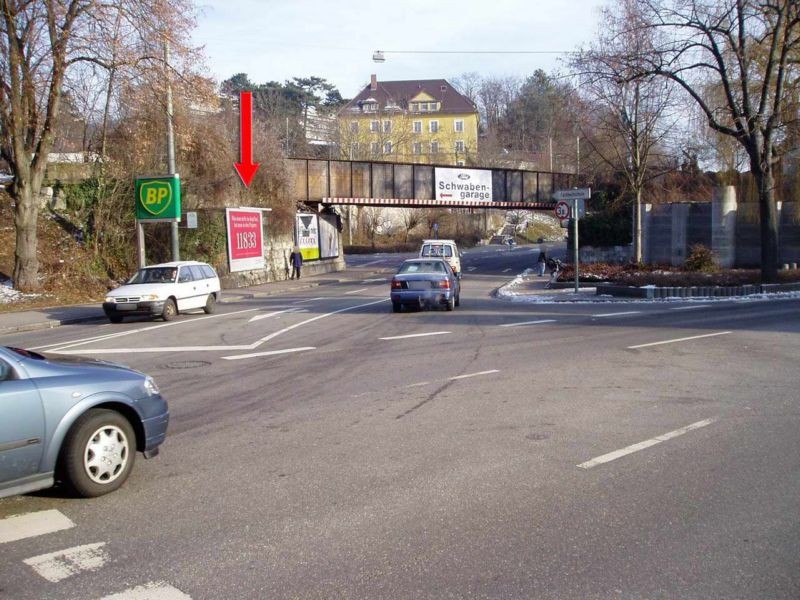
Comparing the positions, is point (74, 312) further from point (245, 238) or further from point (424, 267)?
point (245, 238)

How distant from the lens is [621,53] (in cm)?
2712

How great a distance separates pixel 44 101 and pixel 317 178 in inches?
807

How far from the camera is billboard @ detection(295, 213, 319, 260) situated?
141ft

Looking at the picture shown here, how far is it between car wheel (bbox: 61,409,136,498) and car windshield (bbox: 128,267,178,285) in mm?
15836

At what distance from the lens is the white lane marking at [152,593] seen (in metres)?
4.25

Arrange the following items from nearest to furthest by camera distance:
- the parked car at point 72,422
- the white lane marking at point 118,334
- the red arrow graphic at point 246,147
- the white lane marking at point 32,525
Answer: the white lane marking at point 32,525
the parked car at point 72,422
the white lane marking at point 118,334
the red arrow graphic at point 246,147

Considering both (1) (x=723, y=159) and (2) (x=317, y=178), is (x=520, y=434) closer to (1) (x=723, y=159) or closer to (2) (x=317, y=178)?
(1) (x=723, y=159)

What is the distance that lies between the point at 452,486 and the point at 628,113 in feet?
107

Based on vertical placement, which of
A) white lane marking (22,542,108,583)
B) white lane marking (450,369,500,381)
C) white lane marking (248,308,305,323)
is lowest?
white lane marking (22,542,108,583)

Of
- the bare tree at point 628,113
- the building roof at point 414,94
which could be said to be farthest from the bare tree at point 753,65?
the building roof at point 414,94

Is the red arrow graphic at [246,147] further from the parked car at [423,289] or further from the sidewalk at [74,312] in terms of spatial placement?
the parked car at [423,289]

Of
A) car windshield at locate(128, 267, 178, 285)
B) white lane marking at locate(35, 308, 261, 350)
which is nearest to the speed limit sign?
white lane marking at locate(35, 308, 261, 350)

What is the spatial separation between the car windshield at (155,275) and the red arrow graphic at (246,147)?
1374 centimetres

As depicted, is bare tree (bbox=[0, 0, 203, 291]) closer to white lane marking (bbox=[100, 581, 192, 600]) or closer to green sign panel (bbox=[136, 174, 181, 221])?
green sign panel (bbox=[136, 174, 181, 221])
